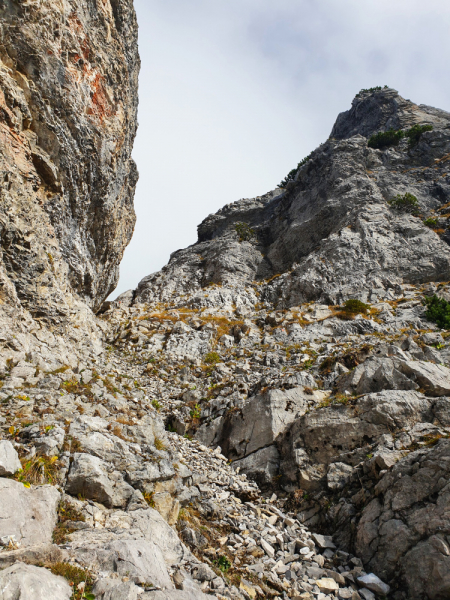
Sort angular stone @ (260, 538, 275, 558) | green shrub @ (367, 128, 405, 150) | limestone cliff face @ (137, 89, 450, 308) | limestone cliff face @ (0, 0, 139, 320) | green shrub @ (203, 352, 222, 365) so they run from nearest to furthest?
angular stone @ (260, 538, 275, 558) < limestone cliff face @ (0, 0, 139, 320) < green shrub @ (203, 352, 222, 365) < limestone cliff face @ (137, 89, 450, 308) < green shrub @ (367, 128, 405, 150)

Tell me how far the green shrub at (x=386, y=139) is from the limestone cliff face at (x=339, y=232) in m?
1.65

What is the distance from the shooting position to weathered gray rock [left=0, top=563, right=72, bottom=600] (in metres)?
4.09

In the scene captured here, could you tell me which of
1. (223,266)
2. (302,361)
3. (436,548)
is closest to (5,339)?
(436,548)

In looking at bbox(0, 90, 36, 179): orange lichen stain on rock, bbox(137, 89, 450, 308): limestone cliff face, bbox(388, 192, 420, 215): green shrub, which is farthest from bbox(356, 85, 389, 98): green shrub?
bbox(0, 90, 36, 179): orange lichen stain on rock

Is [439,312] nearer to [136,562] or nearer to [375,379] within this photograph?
[375,379]

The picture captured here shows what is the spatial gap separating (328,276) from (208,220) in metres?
33.9

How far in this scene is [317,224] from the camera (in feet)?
150

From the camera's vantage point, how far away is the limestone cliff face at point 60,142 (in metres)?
14.7

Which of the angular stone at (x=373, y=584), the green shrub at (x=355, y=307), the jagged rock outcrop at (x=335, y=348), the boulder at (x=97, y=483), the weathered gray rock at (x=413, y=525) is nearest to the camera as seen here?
the boulder at (x=97, y=483)

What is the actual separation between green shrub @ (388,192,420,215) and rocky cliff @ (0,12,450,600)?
8849 mm

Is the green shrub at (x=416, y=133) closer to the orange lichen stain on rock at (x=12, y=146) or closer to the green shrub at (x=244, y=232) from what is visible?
the green shrub at (x=244, y=232)

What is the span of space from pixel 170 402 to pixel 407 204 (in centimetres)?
3973

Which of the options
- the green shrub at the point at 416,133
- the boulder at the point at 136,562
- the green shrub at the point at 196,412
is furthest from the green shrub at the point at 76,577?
the green shrub at the point at 416,133

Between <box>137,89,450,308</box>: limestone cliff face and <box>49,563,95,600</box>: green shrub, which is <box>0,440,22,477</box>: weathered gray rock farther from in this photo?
<box>137,89,450,308</box>: limestone cliff face
